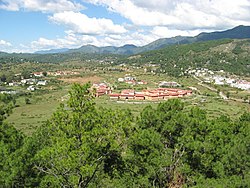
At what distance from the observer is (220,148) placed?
1962cm

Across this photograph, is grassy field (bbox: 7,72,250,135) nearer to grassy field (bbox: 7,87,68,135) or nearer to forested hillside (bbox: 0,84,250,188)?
grassy field (bbox: 7,87,68,135)

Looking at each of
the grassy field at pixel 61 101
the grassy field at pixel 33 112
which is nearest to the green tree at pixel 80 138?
the grassy field at pixel 33 112

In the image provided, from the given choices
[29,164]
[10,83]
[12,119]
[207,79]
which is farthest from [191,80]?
[29,164]

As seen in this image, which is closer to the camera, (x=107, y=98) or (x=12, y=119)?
(x=12, y=119)

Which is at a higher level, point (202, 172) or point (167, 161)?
point (167, 161)

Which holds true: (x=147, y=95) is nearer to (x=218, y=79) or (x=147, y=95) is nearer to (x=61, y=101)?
(x=61, y=101)

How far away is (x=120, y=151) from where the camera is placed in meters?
16.2

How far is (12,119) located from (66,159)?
61061mm

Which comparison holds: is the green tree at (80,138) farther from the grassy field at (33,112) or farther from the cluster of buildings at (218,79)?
the cluster of buildings at (218,79)

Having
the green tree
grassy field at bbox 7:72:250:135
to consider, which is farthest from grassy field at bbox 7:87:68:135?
the green tree

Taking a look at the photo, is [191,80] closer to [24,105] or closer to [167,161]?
[24,105]

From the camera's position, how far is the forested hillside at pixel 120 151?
13117mm

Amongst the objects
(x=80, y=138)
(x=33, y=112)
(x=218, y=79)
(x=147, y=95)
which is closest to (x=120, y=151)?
(x=80, y=138)

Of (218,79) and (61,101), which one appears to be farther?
(218,79)
